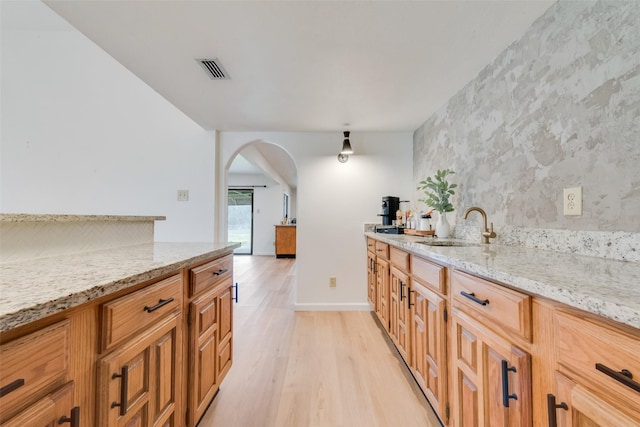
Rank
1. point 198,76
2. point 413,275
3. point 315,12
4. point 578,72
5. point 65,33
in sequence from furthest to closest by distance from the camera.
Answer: point 65,33 < point 198,76 < point 413,275 < point 315,12 < point 578,72

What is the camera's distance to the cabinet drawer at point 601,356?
46cm

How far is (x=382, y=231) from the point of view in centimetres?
288

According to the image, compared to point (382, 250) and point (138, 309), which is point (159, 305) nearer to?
point (138, 309)

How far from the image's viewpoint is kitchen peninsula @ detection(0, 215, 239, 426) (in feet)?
1.56

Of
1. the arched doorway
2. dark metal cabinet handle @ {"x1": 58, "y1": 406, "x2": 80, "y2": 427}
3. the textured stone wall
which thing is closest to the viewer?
dark metal cabinet handle @ {"x1": 58, "y1": 406, "x2": 80, "y2": 427}

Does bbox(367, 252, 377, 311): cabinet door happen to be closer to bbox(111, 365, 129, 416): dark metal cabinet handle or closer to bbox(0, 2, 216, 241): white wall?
bbox(0, 2, 216, 241): white wall

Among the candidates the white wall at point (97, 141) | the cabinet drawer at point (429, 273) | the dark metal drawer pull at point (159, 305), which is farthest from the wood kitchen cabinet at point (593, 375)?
the white wall at point (97, 141)

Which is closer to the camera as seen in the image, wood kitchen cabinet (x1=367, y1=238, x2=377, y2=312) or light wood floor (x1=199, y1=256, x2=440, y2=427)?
light wood floor (x1=199, y1=256, x2=440, y2=427)

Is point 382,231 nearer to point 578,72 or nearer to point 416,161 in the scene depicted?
point 416,161

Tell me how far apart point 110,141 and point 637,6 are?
3.98 metres

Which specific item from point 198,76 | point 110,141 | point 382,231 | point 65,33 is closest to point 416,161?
point 382,231

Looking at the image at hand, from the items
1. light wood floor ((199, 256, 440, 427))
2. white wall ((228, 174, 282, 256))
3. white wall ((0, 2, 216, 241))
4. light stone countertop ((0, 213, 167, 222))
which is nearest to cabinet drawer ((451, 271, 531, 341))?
light wood floor ((199, 256, 440, 427))

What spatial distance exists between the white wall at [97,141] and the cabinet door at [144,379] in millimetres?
2097

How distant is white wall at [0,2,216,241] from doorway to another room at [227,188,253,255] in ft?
16.2
